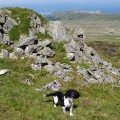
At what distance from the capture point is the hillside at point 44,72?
23812mm

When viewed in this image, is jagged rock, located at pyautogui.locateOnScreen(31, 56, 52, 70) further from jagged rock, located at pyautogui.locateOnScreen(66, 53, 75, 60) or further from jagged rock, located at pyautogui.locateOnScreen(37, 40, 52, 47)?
jagged rock, located at pyautogui.locateOnScreen(37, 40, 52, 47)

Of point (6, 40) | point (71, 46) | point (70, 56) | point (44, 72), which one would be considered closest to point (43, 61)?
point (44, 72)

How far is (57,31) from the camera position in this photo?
48000 millimetres

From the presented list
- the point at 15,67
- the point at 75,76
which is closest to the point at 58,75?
the point at 75,76

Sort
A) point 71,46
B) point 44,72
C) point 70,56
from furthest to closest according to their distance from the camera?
1. point 71,46
2. point 70,56
3. point 44,72

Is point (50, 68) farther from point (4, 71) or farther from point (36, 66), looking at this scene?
point (4, 71)

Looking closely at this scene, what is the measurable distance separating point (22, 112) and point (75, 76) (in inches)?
560

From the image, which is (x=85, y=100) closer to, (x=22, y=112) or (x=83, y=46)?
(x=22, y=112)

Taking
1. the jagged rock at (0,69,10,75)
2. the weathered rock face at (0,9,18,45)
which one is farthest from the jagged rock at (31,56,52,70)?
the weathered rock face at (0,9,18,45)

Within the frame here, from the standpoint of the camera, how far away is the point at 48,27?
48.6 metres

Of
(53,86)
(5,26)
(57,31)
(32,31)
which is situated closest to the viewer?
(53,86)

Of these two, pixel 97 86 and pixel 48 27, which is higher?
pixel 48 27

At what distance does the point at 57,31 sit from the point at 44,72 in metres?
13.6

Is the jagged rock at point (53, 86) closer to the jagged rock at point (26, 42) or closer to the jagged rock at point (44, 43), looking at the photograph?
the jagged rock at point (26, 42)
